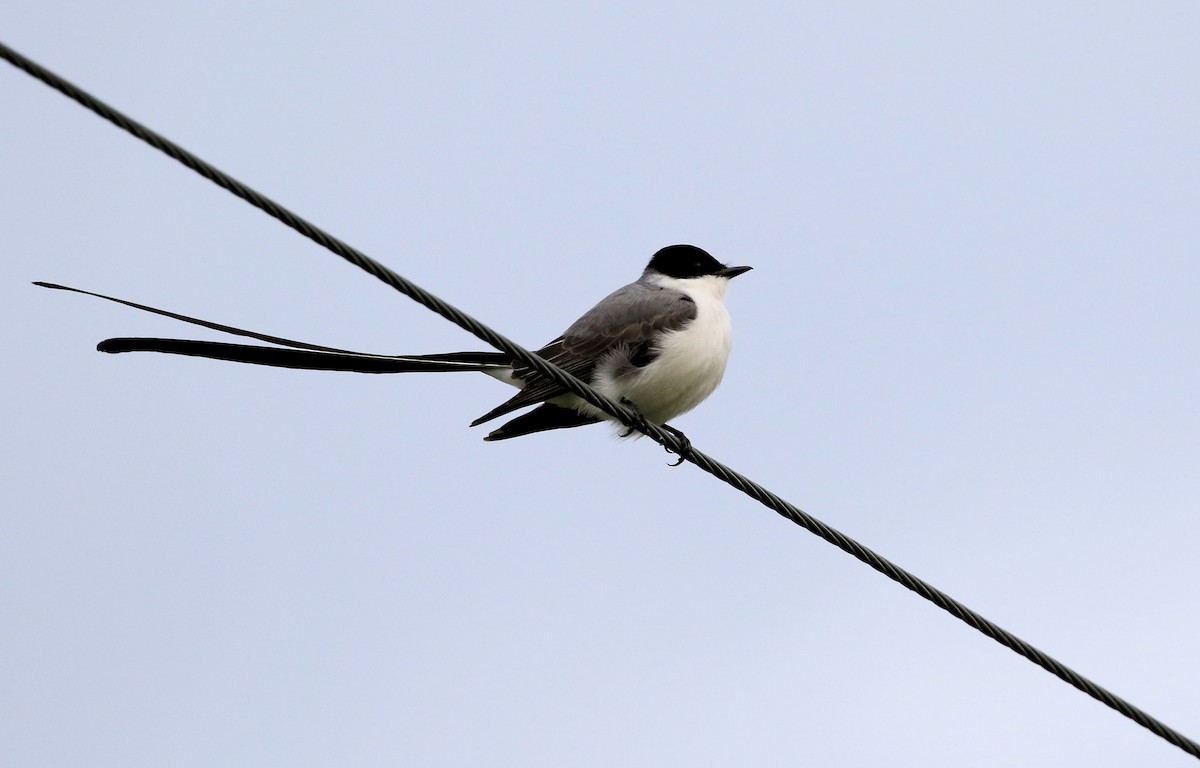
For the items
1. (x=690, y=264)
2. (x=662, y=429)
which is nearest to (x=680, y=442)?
(x=662, y=429)

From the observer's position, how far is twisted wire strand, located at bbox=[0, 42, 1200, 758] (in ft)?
8.12

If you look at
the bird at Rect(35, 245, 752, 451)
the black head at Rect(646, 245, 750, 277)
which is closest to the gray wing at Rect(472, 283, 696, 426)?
the bird at Rect(35, 245, 752, 451)

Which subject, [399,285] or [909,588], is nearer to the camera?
[399,285]

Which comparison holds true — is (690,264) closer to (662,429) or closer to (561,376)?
(662,429)

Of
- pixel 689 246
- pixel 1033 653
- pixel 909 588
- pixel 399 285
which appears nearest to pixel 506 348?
pixel 399 285

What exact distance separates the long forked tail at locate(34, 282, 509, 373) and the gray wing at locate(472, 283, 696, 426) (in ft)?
1.85

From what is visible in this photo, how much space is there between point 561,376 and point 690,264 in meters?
2.74

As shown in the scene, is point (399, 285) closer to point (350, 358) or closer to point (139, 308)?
point (139, 308)

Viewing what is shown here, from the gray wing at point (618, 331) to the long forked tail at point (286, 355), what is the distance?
565 millimetres

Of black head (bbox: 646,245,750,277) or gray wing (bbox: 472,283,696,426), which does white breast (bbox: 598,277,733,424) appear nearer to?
gray wing (bbox: 472,283,696,426)

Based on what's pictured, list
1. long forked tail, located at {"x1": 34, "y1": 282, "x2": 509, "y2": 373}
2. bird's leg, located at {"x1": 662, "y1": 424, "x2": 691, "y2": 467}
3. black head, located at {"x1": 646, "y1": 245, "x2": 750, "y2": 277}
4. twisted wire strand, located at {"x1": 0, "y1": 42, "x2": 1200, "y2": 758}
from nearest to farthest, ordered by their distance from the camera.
A: twisted wire strand, located at {"x1": 0, "y1": 42, "x2": 1200, "y2": 758}, long forked tail, located at {"x1": 34, "y1": 282, "x2": 509, "y2": 373}, bird's leg, located at {"x1": 662, "y1": 424, "x2": 691, "y2": 467}, black head, located at {"x1": 646, "y1": 245, "x2": 750, "y2": 277}

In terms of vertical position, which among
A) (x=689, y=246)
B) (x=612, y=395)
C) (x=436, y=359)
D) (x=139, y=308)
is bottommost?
(x=139, y=308)

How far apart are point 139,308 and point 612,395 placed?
102 inches

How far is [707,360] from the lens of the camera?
18.4ft
